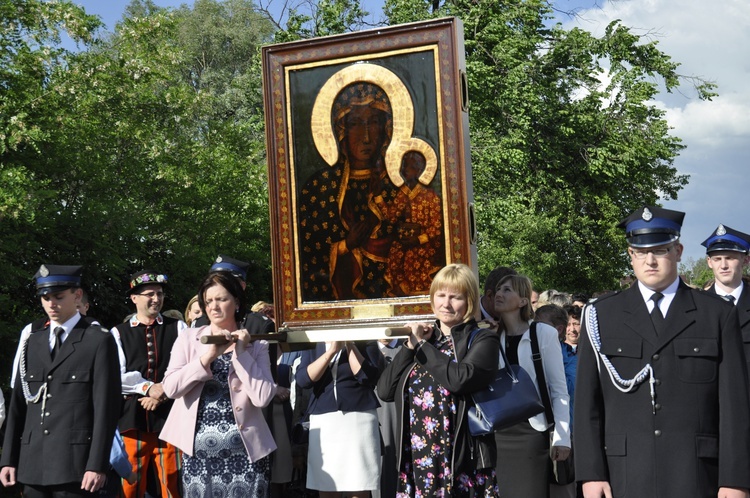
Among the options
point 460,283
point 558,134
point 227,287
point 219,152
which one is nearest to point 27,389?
point 227,287

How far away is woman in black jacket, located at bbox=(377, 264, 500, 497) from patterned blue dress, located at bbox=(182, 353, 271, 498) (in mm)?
1064

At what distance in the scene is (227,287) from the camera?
6574 mm

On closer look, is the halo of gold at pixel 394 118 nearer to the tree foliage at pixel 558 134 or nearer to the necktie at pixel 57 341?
the necktie at pixel 57 341

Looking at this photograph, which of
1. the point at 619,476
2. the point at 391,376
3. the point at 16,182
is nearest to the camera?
the point at 619,476

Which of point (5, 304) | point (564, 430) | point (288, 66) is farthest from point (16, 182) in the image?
Result: point (564, 430)

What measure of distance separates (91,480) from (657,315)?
3640 millimetres

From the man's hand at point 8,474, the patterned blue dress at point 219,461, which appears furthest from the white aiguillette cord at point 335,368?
the man's hand at point 8,474

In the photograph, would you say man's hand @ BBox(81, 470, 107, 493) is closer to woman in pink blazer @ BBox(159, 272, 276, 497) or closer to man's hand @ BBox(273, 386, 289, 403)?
woman in pink blazer @ BBox(159, 272, 276, 497)

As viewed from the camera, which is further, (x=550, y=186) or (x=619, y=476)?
(x=550, y=186)

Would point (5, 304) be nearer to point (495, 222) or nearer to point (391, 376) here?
point (391, 376)

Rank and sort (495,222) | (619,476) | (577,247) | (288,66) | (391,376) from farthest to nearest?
(577,247)
(495,222)
(288,66)
(391,376)
(619,476)

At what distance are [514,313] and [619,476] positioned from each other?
7.12 ft

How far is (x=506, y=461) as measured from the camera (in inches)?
255

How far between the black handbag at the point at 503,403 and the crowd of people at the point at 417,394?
0.08m
